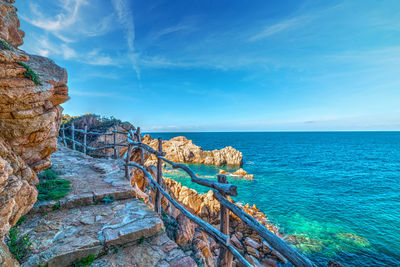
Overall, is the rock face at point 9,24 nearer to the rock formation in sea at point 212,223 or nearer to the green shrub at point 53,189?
the green shrub at point 53,189

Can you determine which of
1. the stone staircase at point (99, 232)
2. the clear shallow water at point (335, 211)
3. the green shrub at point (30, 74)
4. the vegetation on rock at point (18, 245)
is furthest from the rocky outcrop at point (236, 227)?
the green shrub at point (30, 74)

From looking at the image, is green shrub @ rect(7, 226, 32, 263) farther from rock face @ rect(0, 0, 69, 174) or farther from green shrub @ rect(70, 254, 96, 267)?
rock face @ rect(0, 0, 69, 174)

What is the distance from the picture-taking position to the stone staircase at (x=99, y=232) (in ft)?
8.91

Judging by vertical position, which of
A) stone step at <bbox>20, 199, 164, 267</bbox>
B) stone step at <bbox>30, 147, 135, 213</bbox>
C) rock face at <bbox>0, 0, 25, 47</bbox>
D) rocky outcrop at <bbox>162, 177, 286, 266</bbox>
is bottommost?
rocky outcrop at <bbox>162, 177, 286, 266</bbox>

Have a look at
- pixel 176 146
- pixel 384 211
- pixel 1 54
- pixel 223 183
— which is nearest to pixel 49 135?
pixel 1 54

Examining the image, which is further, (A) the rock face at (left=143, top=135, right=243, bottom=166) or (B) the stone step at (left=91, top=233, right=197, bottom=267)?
(A) the rock face at (left=143, top=135, right=243, bottom=166)

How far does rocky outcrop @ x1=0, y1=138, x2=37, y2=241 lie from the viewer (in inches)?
81.7

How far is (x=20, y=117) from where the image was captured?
2807 mm

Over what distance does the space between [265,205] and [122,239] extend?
17.6 meters

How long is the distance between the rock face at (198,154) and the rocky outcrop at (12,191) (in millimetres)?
35241

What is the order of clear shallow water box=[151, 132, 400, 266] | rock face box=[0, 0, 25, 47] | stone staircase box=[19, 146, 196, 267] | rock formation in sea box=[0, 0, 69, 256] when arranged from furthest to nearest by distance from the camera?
clear shallow water box=[151, 132, 400, 266] → rock face box=[0, 0, 25, 47] → stone staircase box=[19, 146, 196, 267] → rock formation in sea box=[0, 0, 69, 256]

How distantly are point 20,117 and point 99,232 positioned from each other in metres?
2.33

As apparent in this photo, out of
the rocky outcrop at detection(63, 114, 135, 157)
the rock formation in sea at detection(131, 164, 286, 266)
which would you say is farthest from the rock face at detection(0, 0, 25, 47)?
the rocky outcrop at detection(63, 114, 135, 157)

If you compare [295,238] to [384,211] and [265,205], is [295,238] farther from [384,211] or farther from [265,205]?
[384,211]
